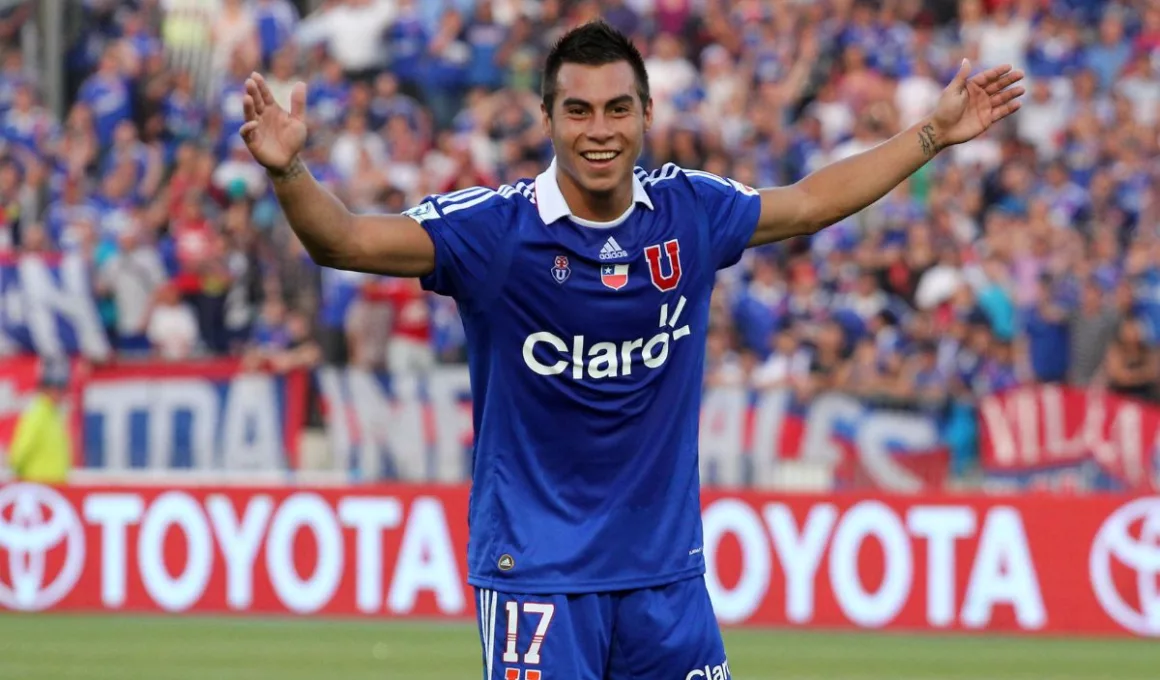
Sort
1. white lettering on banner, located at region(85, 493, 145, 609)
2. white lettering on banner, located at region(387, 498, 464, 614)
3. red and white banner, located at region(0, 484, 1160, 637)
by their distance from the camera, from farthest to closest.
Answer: white lettering on banner, located at region(85, 493, 145, 609)
white lettering on banner, located at region(387, 498, 464, 614)
red and white banner, located at region(0, 484, 1160, 637)

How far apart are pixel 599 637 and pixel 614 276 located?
918 mm

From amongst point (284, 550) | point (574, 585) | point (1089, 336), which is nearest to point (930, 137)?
point (574, 585)

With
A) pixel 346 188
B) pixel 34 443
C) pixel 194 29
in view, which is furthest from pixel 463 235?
pixel 194 29

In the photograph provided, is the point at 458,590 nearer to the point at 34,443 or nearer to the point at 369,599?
the point at 369,599

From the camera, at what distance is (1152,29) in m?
20.2

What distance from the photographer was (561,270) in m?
5.33

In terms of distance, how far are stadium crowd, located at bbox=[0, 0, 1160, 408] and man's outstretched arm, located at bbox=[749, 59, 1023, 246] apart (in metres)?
9.49

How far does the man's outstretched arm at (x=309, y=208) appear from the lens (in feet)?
16.6

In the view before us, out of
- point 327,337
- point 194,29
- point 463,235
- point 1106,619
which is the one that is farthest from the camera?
point 194,29

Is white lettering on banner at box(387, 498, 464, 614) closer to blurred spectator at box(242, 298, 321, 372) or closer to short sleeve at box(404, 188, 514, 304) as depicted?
blurred spectator at box(242, 298, 321, 372)

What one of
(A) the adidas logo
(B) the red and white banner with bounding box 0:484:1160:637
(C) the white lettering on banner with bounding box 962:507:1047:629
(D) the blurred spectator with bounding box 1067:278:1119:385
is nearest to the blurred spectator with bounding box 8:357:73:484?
(B) the red and white banner with bounding box 0:484:1160:637

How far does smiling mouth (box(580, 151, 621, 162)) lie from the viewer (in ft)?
17.4

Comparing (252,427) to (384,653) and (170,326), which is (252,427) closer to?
(170,326)

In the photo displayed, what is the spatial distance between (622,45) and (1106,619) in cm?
998
